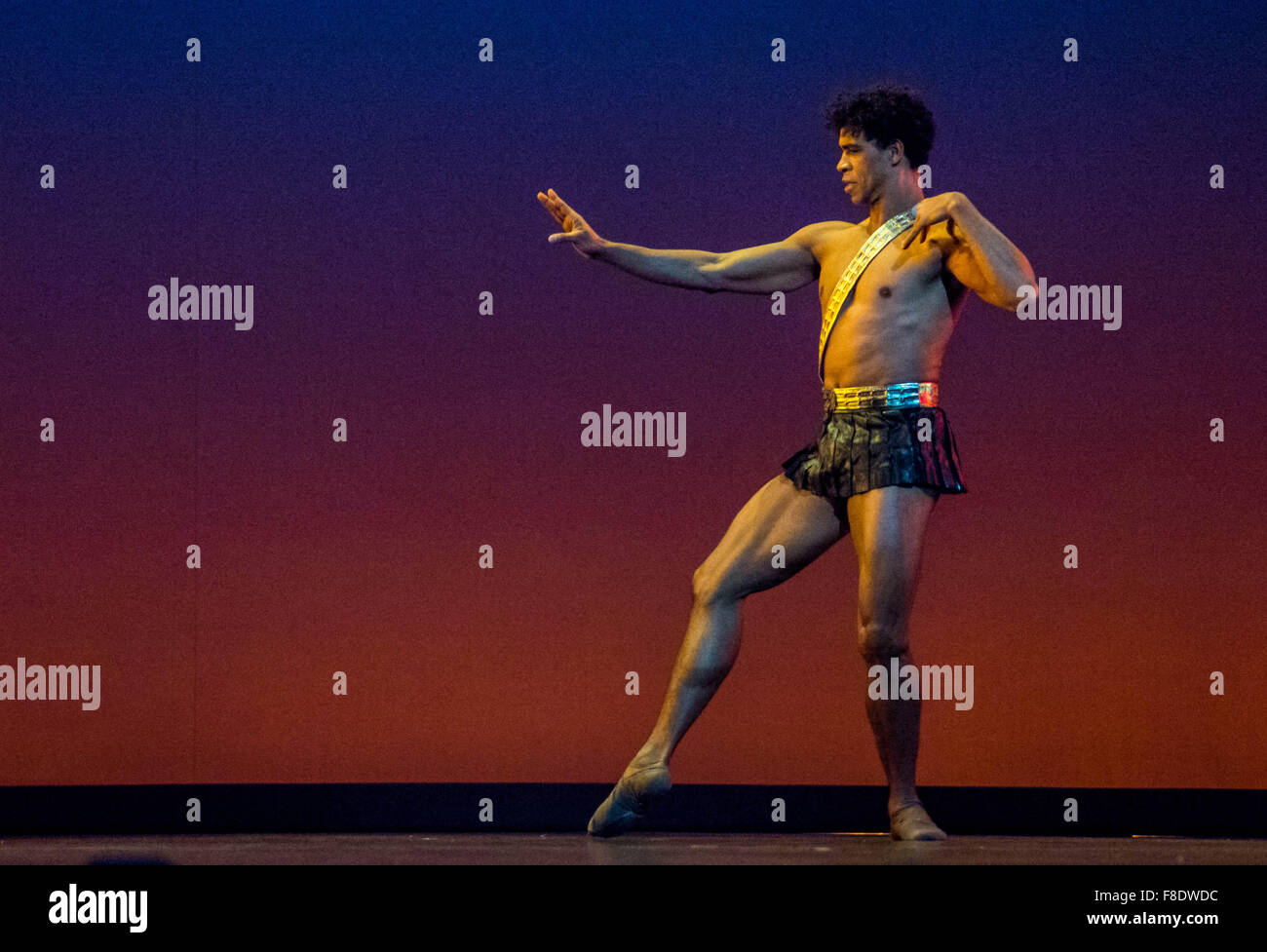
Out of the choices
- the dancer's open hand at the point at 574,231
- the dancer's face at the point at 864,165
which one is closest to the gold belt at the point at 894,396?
the dancer's face at the point at 864,165

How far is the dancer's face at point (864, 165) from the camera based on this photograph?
313 centimetres

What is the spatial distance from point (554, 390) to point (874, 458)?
4.92 feet

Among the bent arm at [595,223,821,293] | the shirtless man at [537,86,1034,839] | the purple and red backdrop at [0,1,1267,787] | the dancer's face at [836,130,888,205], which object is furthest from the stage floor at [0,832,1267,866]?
the dancer's face at [836,130,888,205]

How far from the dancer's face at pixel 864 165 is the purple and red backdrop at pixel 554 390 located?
1.12m

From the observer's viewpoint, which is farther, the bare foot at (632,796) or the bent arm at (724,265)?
the bent arm at (724,265)

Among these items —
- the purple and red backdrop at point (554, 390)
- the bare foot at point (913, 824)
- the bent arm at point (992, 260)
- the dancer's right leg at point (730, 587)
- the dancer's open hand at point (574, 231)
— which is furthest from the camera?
the purple and red backdrop at point (554, 390)

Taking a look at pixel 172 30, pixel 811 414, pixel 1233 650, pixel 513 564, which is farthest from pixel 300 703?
pixel 1233 650

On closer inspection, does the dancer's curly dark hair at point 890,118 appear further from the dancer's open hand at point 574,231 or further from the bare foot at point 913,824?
the bare foot at point 913,824

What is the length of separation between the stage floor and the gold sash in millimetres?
1105

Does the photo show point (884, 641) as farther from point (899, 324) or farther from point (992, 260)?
point (992, 260)

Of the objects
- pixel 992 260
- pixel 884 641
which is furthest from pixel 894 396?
pixel 884 641

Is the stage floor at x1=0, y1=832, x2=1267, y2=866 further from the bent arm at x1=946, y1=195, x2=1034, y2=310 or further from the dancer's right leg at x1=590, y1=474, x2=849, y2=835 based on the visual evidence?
the bent arm at x1=946, y1=195, x2=1034, y2=310
